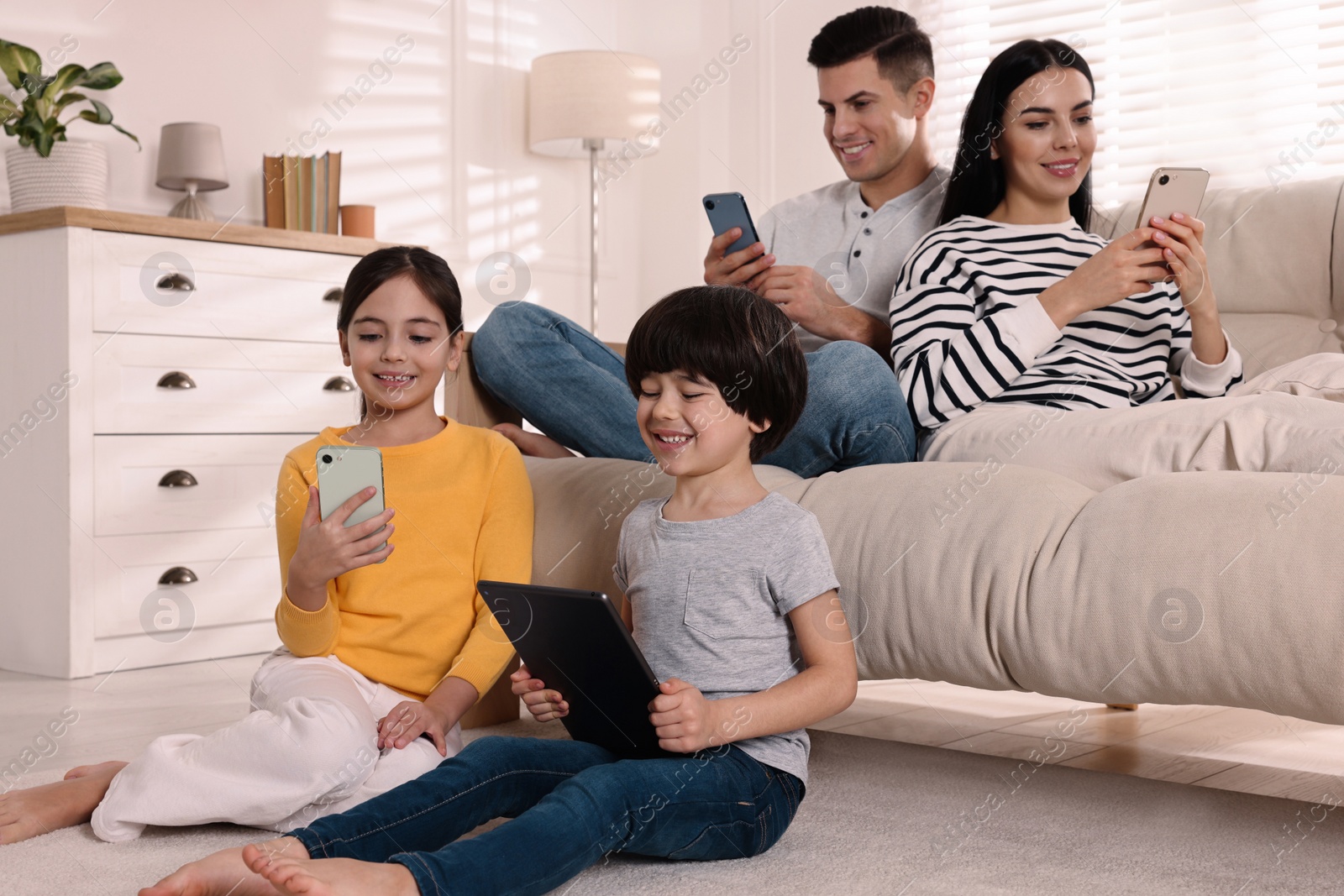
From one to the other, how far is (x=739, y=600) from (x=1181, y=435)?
440 millimetres

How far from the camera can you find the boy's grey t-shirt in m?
1.05

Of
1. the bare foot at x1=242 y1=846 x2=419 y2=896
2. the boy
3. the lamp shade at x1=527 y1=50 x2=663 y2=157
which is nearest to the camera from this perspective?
the bare foot at x1=242 y1=846 x2=419 y2=896

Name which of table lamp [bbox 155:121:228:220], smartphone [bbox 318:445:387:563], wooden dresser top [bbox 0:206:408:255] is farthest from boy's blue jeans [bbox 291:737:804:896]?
table lamp [bbox 155:121:228:220]

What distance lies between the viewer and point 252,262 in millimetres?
2385

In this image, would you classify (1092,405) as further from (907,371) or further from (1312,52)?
(1312,52)

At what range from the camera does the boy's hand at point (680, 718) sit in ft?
3.10

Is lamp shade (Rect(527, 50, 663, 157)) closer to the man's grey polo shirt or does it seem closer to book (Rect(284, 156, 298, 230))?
book (Rect(284, 156, 298, 230))

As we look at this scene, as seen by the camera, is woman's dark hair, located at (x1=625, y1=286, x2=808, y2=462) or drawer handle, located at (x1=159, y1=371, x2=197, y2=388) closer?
woman's dark hair, located at (x1=625, y1=286, x2=808, y2=462)

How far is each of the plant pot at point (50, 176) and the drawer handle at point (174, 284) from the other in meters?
0.25

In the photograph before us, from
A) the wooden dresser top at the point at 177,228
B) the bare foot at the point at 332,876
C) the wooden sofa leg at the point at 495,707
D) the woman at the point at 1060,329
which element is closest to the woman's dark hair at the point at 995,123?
the woman at the point at 1060,329

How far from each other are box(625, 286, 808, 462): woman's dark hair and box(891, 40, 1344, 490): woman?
27cm

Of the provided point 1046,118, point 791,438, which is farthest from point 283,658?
point 1046,118

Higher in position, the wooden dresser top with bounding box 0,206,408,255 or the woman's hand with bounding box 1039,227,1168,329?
the wooden dresser top with bounding box 0,206,408,255

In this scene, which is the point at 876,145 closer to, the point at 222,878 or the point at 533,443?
the point at 533,443
